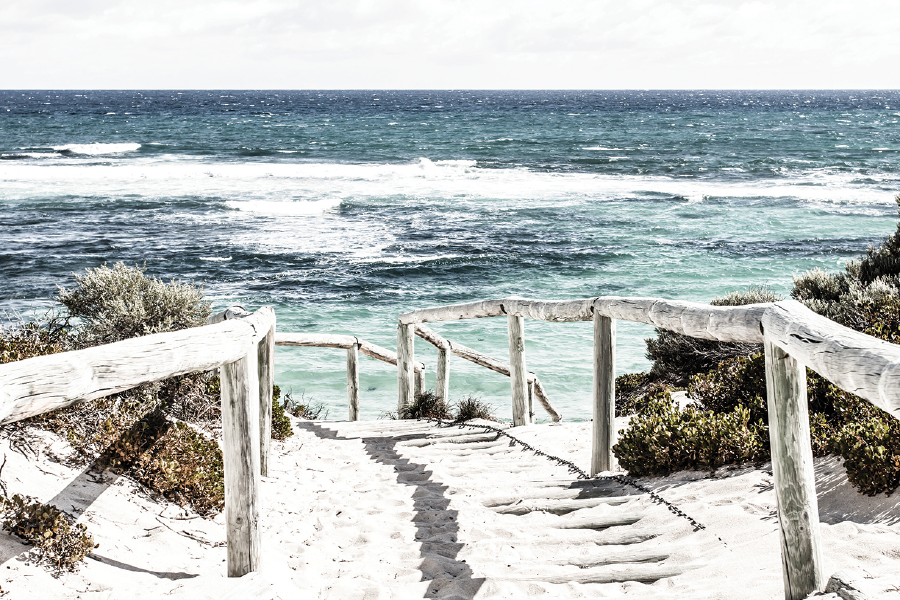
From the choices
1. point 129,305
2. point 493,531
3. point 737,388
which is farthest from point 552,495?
point 129,305

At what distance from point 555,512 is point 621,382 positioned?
6774 millimetres

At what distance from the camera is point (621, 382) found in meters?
11.0

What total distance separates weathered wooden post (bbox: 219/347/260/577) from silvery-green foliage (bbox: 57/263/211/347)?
3.93 m

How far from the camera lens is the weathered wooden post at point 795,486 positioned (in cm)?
268

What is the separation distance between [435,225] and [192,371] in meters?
23.5

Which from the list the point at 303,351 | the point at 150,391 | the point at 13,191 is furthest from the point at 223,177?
the point at 150,391

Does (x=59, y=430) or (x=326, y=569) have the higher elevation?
(x=59, y=430)

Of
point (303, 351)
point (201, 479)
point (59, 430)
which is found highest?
point (59, 430)

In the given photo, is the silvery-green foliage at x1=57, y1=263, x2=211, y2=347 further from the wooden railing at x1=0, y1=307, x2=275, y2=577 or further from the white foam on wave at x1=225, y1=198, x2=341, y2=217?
the white foam on wave at x1=225, y1=198, x2=341, y2=217

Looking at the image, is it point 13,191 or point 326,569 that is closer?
point 326,569

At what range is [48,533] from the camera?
3.18 metres

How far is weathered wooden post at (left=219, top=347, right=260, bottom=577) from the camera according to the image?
3.31m

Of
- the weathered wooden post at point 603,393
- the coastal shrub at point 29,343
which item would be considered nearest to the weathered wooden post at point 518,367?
the weathered wooden post at point 603,393

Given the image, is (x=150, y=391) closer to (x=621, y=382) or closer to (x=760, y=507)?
(x=760, y=507)
